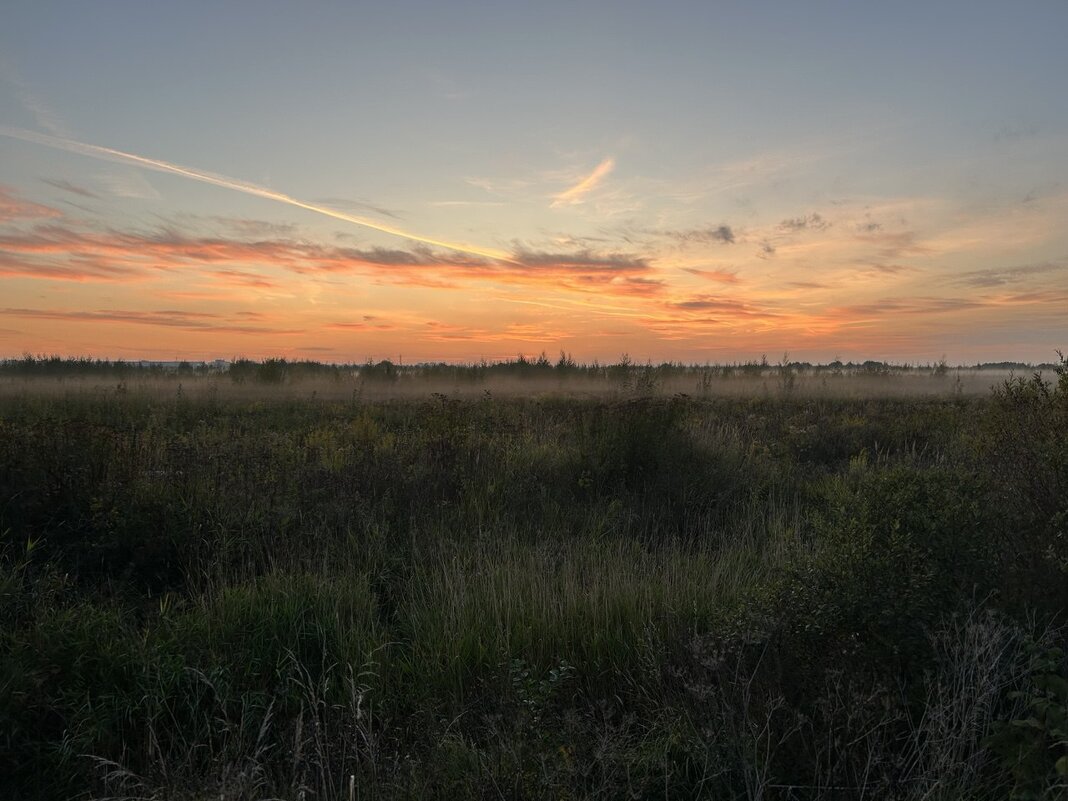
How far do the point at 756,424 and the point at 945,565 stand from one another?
11.2 m

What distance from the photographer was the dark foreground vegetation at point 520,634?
2.87m

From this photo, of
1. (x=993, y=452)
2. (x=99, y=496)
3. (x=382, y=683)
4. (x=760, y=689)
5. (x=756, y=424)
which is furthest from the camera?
(x=756, y=424)

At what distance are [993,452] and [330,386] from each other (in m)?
27.6

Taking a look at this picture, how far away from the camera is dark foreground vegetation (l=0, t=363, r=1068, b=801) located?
9.41 feet

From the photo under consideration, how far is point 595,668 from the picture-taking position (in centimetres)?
401

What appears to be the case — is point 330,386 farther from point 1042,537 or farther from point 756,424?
point 1042,537

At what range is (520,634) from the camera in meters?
4.22

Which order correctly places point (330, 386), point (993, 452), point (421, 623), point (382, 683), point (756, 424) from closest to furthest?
point (382, 683) → point (421, 623) → point (993, 452) → point (756, 424) → point (330, 386)

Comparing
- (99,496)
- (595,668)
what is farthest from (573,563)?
(99,496)

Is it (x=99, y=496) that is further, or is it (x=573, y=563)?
(x=99, y=496)

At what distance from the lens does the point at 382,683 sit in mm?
3916

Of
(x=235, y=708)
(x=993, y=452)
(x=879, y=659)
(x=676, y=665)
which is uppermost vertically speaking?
(x=993, y=452)

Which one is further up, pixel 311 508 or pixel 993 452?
pixel 993 452

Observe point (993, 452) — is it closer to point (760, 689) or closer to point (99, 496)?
point (760, 689)
